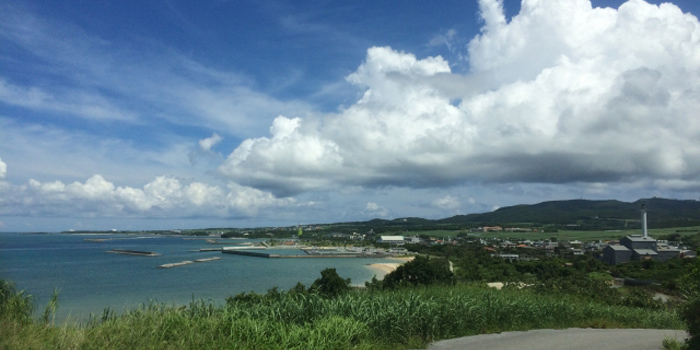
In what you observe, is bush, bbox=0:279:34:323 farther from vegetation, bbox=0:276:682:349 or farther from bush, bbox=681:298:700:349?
bush, bbox=681:298:700:349

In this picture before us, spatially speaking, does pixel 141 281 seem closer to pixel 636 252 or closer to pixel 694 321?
pixel 694 321

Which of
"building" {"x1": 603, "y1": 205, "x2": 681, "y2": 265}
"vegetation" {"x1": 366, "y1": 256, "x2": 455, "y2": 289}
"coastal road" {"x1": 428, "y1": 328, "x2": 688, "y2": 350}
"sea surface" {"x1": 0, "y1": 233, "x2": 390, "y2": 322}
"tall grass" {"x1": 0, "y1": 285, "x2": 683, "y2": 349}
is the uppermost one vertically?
"tall grass" {"x1": 0, "y1": 285, "x2": 683, "y2": 349}

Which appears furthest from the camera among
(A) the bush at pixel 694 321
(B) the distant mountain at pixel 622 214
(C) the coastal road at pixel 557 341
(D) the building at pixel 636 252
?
(B) the distant mountain at pixel 622 214

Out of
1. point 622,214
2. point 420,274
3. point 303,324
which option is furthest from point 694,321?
point 622,214

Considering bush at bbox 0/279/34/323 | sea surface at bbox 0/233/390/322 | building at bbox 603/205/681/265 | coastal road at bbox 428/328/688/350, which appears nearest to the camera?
bush at bbox 0/279/34/323

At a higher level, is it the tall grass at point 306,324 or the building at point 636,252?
the tall grass at point 306,324

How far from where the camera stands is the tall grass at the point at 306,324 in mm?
6371

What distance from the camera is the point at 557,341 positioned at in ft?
28.6

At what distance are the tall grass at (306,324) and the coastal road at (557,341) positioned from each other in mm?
421

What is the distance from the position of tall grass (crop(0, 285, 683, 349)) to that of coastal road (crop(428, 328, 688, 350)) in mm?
421

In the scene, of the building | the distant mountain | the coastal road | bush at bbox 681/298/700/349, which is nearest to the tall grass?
the coastal road

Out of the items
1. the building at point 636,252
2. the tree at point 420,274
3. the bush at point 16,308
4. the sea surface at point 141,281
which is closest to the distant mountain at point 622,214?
the building at point 636,252

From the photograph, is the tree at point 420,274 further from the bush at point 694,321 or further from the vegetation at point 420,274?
the bush at point 694,321

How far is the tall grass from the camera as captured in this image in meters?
6.37
